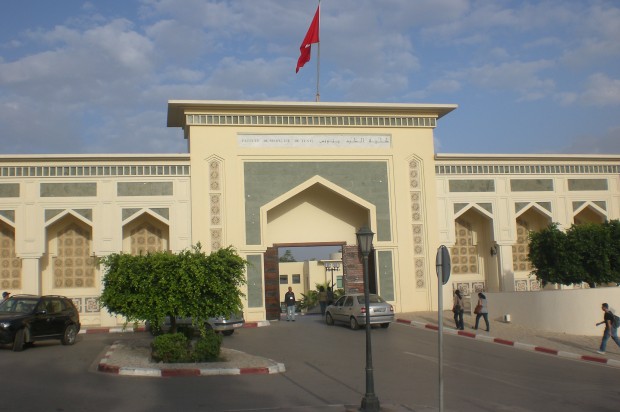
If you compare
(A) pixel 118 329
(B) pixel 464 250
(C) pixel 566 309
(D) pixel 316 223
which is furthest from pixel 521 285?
(A) pixel 118 329

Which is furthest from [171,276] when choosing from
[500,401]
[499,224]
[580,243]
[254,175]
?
[499,224]

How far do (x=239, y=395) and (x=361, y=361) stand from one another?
4.82 meters

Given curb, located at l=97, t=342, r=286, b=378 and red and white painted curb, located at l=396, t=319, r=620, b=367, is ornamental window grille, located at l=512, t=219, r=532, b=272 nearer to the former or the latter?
red and white painted curb, located at l=396, t=319, r=620, b=367

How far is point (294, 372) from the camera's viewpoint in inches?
539

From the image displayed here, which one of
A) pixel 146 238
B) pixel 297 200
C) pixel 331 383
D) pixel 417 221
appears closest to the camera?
pixel 331 383

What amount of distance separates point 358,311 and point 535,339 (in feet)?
18.6

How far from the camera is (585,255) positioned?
22.3 m

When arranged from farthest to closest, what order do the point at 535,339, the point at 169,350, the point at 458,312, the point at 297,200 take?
the point at 297,200, the point at 458,312, the point at 535,339, the point at 169,350

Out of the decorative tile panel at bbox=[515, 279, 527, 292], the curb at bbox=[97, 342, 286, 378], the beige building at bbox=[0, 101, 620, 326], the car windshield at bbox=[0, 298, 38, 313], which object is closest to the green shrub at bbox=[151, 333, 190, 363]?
the curb at bbox=[97, 342, 286, 378]

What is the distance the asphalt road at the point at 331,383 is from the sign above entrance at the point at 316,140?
1027 cm

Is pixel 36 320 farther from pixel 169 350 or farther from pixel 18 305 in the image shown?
pixel 169 350

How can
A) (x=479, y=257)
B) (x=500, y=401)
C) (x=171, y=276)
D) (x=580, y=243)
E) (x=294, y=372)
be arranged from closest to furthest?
(x=500, y=401)
(x=294, y=372)
(x=171, y=276)
(x=580, y=243)
(x=479, y=257)

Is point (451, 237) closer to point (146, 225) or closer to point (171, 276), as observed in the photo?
point (146, 225)

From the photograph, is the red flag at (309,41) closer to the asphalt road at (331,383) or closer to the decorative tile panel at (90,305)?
the decorative tile panel at (90,305)
